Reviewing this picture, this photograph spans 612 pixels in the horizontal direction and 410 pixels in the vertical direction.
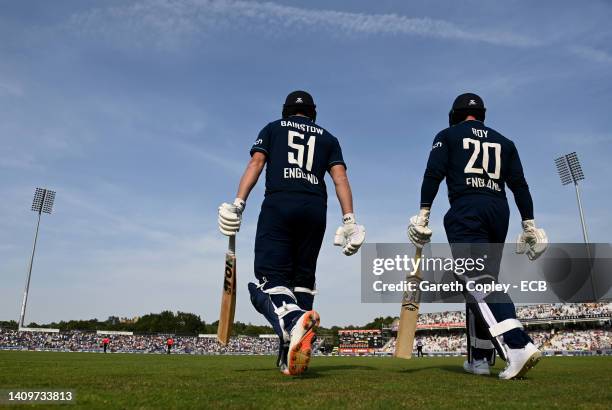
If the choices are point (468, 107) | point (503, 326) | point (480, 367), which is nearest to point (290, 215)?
point (503, 326)

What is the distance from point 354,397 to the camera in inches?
126

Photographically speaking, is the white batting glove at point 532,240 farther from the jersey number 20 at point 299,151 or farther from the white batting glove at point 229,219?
the white batting glove at point 229,219

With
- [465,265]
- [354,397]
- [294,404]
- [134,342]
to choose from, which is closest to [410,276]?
[465,265]

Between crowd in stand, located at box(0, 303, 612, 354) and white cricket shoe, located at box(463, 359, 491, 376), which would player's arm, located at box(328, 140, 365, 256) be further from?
crowd in stand, located at box(0, 303, 612, 354)

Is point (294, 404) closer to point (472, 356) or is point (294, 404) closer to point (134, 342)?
point (472, 356)

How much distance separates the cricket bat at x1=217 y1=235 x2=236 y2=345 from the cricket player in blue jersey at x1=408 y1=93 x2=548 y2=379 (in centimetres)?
217

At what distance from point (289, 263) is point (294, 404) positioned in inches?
94.2

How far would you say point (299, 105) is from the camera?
20.0ft

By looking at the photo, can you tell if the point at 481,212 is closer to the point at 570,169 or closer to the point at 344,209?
the point at 344,209

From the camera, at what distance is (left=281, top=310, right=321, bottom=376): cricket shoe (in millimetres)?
4305

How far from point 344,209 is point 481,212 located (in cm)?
152

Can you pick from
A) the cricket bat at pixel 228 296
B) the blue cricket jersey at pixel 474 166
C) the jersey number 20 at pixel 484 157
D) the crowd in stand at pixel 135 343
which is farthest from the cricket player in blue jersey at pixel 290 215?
the crowd in stand at pixel 135 343

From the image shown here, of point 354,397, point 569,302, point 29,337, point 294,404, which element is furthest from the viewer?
point 29,337

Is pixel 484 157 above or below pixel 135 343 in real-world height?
above
